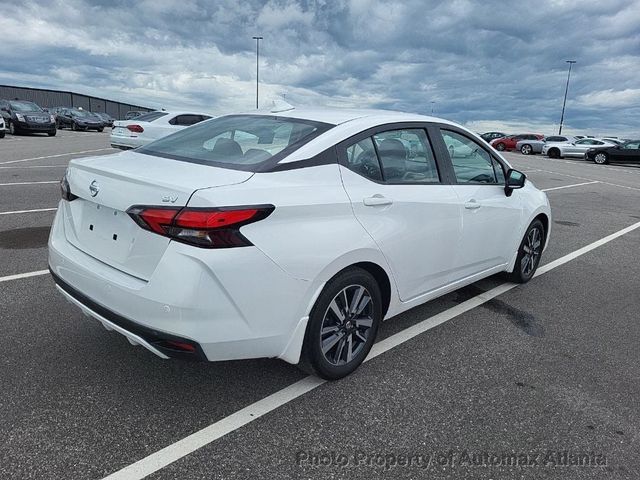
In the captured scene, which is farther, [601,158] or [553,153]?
[553,153]

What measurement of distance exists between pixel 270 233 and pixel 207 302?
0.44m

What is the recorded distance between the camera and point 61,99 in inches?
1923

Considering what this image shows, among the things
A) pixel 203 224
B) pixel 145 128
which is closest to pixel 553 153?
pixel 145 128

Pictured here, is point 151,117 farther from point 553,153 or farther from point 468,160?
point 553,153

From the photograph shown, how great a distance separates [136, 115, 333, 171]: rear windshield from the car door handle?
492mm

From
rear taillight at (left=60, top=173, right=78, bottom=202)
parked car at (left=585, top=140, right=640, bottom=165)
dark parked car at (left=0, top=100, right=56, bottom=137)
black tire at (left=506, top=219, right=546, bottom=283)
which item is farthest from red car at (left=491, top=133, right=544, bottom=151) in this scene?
rear taillight at (left=60, top=173, right=78, bottom=202)

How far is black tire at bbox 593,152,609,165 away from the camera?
3035cm

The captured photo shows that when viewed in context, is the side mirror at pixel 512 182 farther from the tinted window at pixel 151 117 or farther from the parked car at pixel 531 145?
the parked car at pixel 531 145

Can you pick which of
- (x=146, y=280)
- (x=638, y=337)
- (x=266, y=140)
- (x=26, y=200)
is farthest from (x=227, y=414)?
(x=26, y=200)

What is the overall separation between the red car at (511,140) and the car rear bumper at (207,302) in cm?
4053

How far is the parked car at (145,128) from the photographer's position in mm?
14070

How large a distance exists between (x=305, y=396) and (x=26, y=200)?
23.4ft

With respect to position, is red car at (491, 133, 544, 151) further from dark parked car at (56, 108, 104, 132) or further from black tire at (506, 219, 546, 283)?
black tire at (506, 219, 546, 283)

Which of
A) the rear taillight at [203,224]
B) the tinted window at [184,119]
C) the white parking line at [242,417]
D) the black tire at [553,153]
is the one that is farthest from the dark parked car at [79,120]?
the rear taillight at [203,224]
